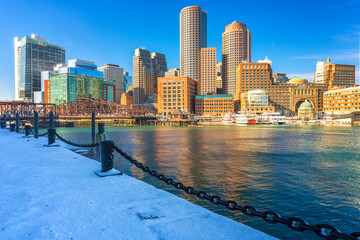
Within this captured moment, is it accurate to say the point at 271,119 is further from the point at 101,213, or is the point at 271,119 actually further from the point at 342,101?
the point at 101,213

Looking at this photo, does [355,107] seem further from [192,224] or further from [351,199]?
[192,224]

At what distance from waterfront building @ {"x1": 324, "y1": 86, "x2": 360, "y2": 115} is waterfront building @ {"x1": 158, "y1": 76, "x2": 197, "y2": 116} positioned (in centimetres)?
9518

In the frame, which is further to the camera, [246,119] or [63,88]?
[63,88]

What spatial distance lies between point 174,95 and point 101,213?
174573 millimetres

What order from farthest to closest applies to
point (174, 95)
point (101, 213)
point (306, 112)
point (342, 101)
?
1. point (174, 95)
2. point (306, 112)
3. point (342, 101)
4. point (101, 213)

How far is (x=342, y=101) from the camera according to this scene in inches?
5999

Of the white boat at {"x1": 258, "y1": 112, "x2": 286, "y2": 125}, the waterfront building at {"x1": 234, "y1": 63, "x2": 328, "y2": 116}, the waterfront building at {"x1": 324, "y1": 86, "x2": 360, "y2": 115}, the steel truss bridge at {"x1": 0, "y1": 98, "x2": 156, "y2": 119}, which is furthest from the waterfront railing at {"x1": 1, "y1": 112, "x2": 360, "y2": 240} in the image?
the waterfront building at {"x1": 234, "y1": 63, "x2": 328, "y2": 116}

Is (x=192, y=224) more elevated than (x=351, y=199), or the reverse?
(x=192, y=224)

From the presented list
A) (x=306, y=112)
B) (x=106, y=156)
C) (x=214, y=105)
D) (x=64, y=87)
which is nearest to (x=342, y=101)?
(x=306, y=112)

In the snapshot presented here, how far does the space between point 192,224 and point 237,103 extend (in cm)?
18907

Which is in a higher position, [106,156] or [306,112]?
[306,112]

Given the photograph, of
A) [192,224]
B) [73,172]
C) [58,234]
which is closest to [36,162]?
[73,172]

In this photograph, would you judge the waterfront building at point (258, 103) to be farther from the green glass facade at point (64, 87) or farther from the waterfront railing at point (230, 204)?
the waterfront railing at point (230, 204)

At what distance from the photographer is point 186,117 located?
16525cm
